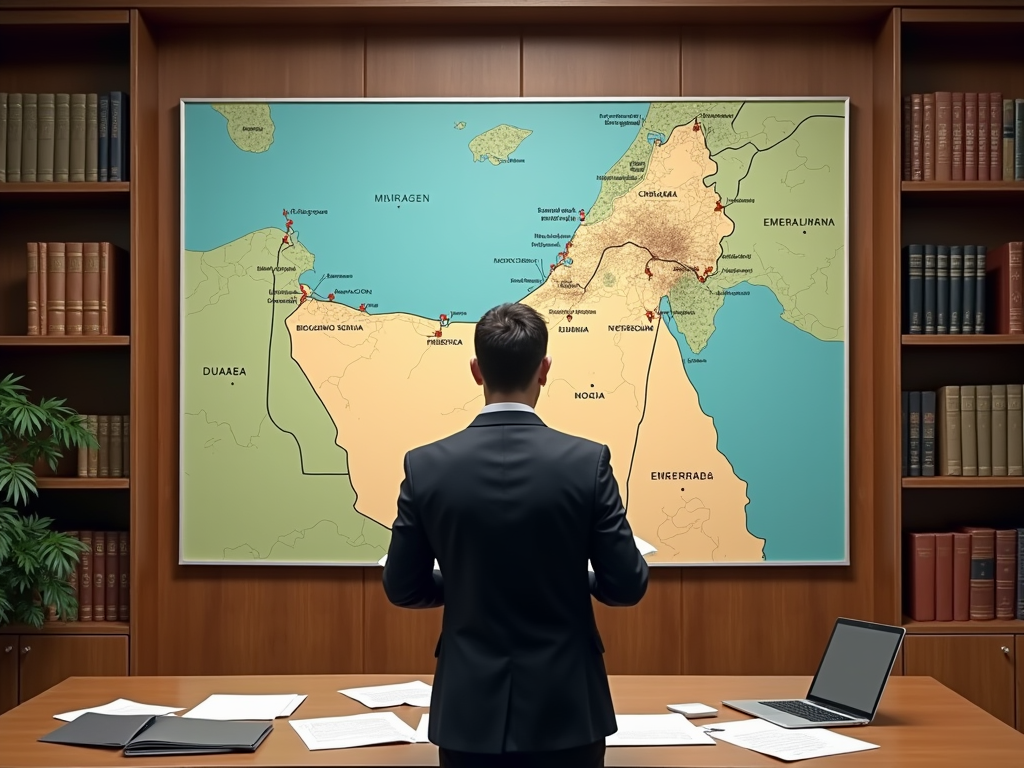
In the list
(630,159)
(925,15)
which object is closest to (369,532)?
(630,159)

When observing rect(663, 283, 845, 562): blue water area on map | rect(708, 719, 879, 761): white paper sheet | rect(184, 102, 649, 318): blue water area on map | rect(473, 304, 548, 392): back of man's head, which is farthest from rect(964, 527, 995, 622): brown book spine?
rect(473, 304, 548, 392): back of man's head

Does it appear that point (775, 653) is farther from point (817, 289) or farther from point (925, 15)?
point (925, 15)

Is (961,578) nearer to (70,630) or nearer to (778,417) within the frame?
(778,417)

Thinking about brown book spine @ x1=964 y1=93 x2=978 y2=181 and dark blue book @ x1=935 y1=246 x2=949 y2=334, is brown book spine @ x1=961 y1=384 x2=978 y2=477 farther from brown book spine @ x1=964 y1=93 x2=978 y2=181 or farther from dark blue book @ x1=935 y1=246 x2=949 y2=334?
brown book spine @ x1=964 y1=93 x2=978 y2=181

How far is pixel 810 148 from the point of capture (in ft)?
11.3

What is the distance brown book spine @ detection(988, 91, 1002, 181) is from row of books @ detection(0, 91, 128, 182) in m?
3.14

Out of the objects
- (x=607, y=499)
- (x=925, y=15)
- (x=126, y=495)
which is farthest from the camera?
(x=126, y=495)

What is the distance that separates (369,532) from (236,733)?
4.80 feet

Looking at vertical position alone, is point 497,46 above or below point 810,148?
above

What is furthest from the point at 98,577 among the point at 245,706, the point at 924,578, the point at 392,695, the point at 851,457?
the point at 924,578

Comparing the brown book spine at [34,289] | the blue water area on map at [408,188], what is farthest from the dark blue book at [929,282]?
the brown book spine at [34,289]

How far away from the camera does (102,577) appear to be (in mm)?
3389

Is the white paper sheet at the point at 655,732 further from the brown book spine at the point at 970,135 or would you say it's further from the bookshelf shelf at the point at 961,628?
the brown book spine at the point at 970,135

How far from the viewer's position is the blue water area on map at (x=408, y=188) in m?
3.45
